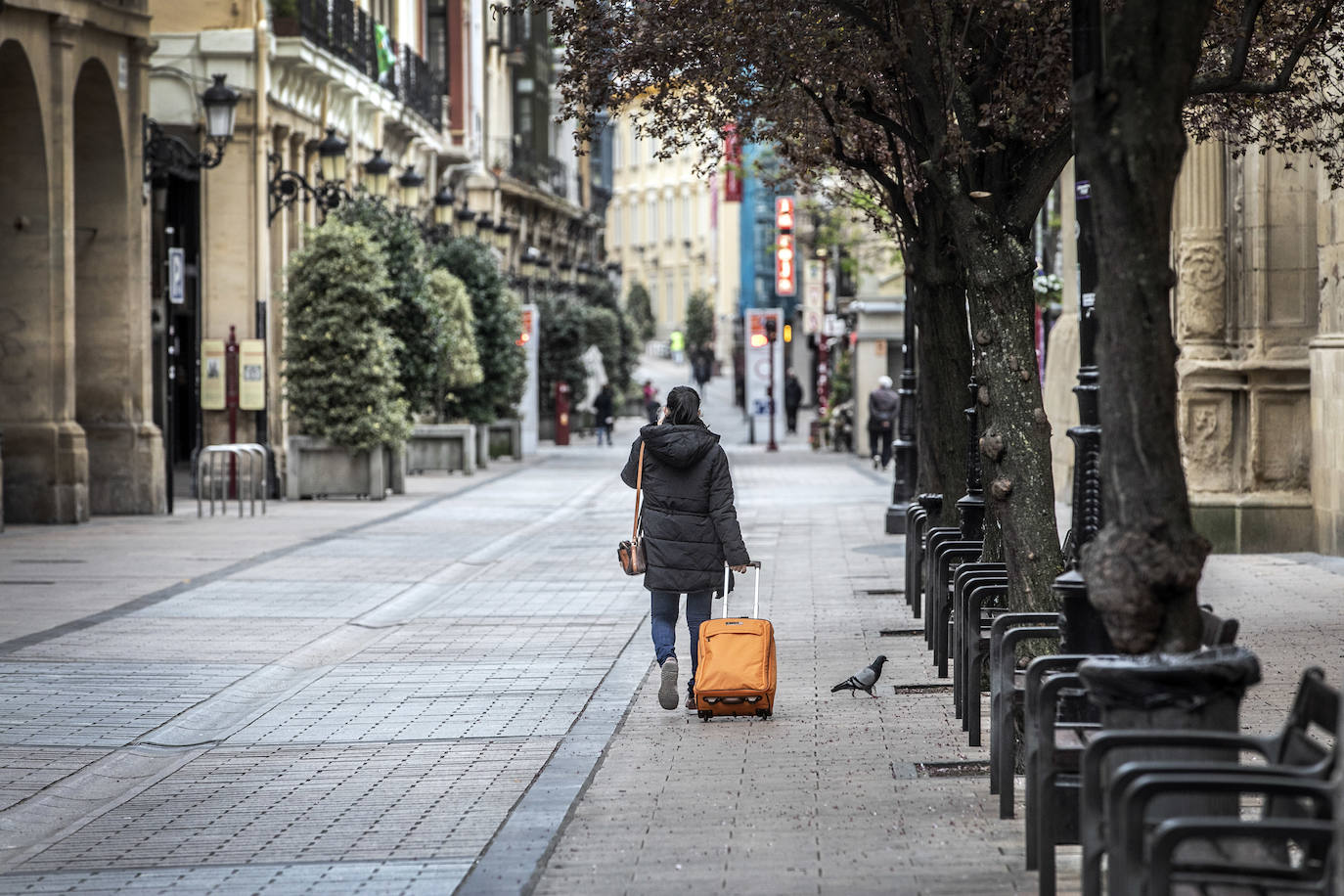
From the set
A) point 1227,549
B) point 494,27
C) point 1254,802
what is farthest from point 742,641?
point 494,27

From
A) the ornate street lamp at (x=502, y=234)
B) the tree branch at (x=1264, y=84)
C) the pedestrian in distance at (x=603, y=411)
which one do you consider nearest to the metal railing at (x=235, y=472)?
the ornate street lamp at (x=502, y=234)

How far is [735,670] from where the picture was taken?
9859 millimetres

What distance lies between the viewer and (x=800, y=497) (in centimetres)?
3016

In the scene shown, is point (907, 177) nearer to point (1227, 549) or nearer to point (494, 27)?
point (1227, 549)

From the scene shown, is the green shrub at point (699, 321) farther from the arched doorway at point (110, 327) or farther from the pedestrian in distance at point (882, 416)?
the arched doorway at point (110, 327)

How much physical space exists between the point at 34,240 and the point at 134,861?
17283mm

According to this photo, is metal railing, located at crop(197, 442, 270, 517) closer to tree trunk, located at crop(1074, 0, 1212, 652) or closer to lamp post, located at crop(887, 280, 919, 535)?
lamp post, located at crop(887, 280, 919, 535)

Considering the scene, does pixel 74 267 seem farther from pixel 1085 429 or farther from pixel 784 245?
pixel 784 245

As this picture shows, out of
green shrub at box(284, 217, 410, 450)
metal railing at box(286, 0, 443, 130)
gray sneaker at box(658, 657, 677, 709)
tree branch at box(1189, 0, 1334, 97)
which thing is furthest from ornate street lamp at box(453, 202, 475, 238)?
gray sneaker at box(658, 657, 677, 709)

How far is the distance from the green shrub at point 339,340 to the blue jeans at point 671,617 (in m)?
18.5

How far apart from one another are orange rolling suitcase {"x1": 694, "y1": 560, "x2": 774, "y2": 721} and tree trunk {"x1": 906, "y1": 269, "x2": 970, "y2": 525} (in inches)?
169

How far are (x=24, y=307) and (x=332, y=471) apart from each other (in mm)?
6943

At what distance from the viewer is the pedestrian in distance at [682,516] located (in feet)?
34.0

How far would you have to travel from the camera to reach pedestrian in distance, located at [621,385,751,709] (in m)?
10.4
